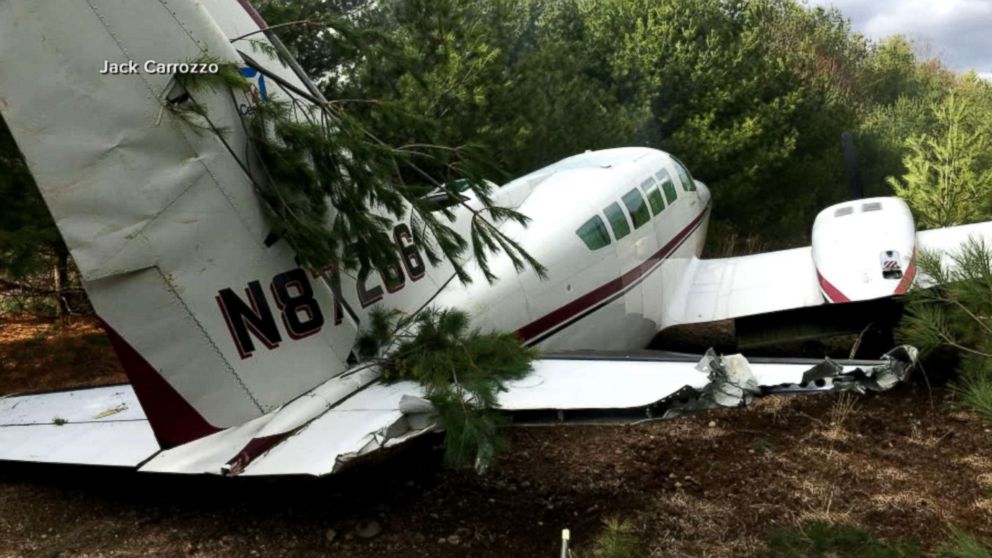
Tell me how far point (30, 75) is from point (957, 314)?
4452 millimetres

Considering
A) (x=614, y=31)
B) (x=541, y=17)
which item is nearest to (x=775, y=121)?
(x=614, y=31)

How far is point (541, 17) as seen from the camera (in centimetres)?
1934

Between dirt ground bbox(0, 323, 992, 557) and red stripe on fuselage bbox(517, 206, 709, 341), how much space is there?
0.85 m

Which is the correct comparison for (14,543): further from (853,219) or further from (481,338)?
(853,219)

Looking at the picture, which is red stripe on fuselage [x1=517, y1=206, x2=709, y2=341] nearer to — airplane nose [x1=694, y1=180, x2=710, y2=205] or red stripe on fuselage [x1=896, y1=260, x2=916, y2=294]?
airplane nose [x1=694, y1=180, x2=710, y2=205]

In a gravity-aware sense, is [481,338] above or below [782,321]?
above

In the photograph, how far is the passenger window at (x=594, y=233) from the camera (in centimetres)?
619

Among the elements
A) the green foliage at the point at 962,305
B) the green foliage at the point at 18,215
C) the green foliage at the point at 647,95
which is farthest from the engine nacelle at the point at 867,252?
the green foliage at the point at 18,215

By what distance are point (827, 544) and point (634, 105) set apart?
1452 centimetres

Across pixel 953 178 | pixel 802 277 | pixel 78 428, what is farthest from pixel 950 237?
pixel 78 428

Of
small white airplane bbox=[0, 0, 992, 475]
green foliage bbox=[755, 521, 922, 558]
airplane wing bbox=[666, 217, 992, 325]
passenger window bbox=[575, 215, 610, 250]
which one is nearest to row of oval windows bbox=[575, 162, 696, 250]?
passenger window bbox=[575, 215, 610, 250]

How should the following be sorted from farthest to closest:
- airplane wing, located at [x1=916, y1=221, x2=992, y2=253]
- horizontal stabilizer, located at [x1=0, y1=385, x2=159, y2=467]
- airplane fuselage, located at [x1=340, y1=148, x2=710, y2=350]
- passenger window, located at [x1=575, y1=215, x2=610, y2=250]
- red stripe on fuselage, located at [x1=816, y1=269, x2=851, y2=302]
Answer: airplane wing, located at [x1=916, y1=221, x2=992, y2=253] < red stripe on fuselage, located at [x1=816, y1=269, x2=851, y2=302] < passenger window, located at [x1=575, y1=215, x2=610, y2=250] < airplane fuselage, located at [x1=340, y1=148, x2=710, y2=350] < horizontal stabilizer, located at [x1=0, y1=385, x2=159, y2=467]

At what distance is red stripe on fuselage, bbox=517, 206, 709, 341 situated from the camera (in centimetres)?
554

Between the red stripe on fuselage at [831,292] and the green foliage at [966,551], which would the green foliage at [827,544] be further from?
the red stripe on fuselage at [831,292]
